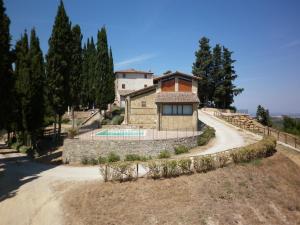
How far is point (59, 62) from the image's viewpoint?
3073 centimetres

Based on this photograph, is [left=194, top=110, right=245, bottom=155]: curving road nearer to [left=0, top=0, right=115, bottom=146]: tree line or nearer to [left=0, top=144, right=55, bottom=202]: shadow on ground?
[left=0, top=144, right=55, bottom=202]: shadow on ground

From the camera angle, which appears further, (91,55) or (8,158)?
(91,55)

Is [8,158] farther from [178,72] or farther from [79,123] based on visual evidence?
[178,72]

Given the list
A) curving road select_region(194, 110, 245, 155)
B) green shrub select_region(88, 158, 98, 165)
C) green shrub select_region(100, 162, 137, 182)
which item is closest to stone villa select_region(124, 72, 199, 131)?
curving road select_region(194, 110, 245, 155)

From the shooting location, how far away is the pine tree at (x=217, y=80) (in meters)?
56.5

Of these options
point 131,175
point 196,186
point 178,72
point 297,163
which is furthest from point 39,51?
point 297,163

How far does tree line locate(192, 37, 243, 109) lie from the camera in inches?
2245

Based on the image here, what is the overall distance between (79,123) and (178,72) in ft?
75.3

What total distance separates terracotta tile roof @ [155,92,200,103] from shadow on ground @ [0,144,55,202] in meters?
16.1

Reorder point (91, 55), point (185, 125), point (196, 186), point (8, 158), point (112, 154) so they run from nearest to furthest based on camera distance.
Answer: point (196, 186)
point (112, 154)
point (8, 158)
point (185, 125)
point (91, 55)

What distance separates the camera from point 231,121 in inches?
1726

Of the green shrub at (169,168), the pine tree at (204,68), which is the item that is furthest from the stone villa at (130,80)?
the green shrub at (169,168)

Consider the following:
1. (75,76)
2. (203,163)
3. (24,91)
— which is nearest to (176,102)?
(203,163)

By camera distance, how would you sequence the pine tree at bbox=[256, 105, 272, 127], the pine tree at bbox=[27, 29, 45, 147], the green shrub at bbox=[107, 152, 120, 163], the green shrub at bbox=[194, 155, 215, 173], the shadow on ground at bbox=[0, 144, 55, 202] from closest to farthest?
1. the shadow on ground at bbox=[0, 144, 55, 202]
2. the green shrub at bbox=[194, 155, 215, 173]
3. the green shrub at bbox=[107, 152, 120, 163]
4. the pine tree at bbox=[27, 29, 45, 147]
5. the pine tree at bbox=[256, 105, 272, 127]
